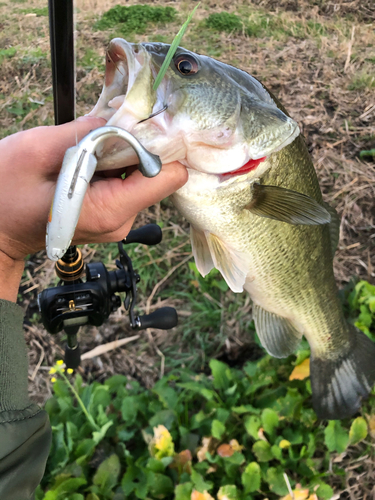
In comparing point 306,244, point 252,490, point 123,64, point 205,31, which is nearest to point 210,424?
point 252,490

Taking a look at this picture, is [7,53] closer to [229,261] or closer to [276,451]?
[229,261]

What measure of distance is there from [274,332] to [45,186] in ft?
4.00

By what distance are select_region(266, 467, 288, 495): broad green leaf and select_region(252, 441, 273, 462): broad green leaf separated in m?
0.05

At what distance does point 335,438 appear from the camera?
196cm

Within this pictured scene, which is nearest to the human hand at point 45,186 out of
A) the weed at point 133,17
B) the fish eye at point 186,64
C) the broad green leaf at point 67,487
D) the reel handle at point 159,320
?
the fish eye at point 186,64

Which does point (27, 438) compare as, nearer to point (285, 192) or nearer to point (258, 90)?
point (285, 192)

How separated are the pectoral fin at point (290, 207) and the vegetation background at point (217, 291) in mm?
1123

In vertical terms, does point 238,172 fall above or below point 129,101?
below

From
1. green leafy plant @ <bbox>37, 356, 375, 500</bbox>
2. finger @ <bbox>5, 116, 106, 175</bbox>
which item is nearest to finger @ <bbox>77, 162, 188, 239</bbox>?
finger @ <bbox>5, 116, 106, 175</bbox>

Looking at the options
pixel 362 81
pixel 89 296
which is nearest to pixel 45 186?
pixel 89 296

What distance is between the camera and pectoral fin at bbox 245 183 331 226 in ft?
4.02

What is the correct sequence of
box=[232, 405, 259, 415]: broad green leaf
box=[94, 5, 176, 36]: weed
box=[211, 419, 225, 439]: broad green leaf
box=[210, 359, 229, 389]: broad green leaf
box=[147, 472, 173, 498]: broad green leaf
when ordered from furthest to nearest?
box=[94, 5, 176, 36]: weed, box=[210, 359, 229, 389]: broad green leaf, box=[232, 405, 259, 415]: broad green leaf, box=[211, 419, 225, 439]: broad green leaf, box=[147, 472, 173, 498]: broad green leaf

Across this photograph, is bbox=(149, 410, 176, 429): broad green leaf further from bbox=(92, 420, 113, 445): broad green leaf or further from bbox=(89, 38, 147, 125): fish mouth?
bbox=(89, 38, 147, 125): fish mouth

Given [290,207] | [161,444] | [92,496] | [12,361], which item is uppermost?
[290,207]
